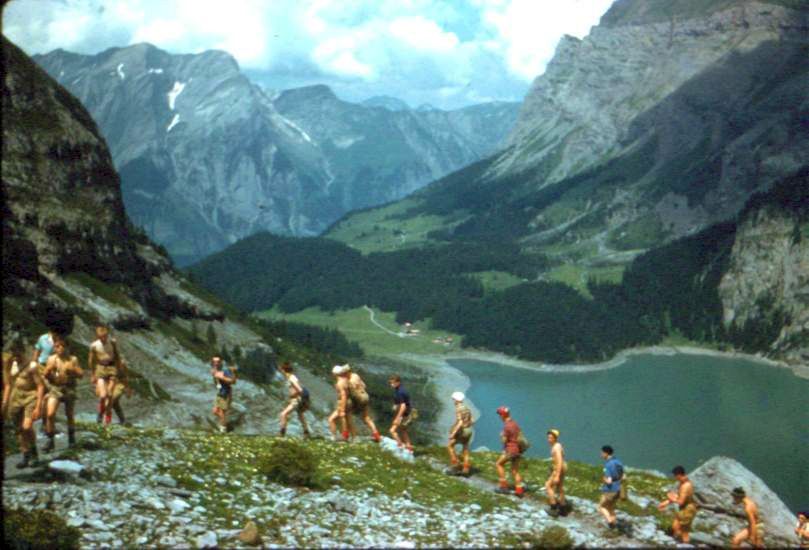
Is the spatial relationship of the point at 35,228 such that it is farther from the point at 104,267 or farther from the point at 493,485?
the point at 493,485

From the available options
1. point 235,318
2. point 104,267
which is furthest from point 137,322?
point 235,318

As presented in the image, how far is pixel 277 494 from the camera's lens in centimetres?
3222

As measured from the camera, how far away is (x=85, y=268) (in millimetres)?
112938

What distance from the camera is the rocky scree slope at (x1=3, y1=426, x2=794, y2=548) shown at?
27000 mm

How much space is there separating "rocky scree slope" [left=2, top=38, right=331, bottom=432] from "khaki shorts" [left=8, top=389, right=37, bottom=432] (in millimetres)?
36797

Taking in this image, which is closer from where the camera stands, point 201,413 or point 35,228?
point 201,413

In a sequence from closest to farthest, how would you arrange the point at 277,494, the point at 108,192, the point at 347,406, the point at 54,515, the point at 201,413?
the point at 54,515 → the point at 277,494 → the point at 347,406 → the point at 201,413 → the point at 108,192

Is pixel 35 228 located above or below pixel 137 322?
above

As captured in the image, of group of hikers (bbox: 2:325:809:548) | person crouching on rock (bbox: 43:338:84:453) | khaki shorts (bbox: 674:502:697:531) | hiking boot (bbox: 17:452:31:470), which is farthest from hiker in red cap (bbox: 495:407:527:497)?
hiking boot (bbox: 17:452:31:470)

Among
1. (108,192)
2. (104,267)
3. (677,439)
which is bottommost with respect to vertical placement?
(677,439)

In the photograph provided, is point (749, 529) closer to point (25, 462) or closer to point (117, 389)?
point (25, 462)

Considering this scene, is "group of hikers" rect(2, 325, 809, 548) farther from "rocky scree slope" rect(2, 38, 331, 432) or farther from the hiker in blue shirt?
"rocky scree slope" rect(2, 38, 331, 432)

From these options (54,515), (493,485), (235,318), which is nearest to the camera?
(54,515)

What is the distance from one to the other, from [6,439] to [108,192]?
108 m
